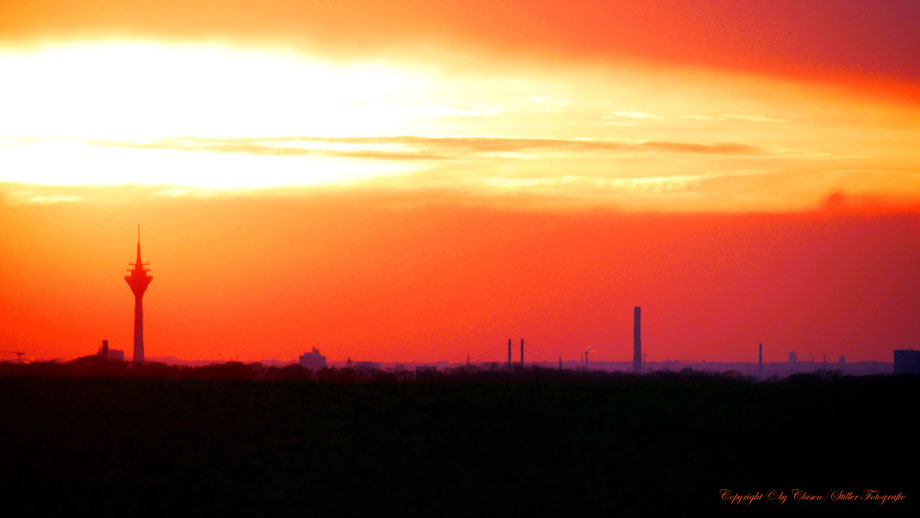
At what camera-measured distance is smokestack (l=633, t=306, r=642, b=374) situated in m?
185

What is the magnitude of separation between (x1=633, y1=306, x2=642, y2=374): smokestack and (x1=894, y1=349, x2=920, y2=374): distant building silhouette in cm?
6494

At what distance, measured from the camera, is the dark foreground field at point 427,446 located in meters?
30.9

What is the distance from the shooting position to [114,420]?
39156 mm

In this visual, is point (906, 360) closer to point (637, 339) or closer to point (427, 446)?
point (637, 339)

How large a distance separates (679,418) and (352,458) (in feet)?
40.3

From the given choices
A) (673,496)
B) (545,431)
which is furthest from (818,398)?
(673,496)

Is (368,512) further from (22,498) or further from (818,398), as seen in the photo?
(818,398)

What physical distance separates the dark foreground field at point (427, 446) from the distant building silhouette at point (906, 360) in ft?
228

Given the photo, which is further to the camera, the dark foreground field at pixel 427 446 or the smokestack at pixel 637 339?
the smokestack at pixel 637 339

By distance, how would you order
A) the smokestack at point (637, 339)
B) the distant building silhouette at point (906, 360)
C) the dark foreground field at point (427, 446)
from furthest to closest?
the smokestack at point (637, 339) → the distant building silhouette at point (906, 360) → the dark foreground field at point (427, 446)

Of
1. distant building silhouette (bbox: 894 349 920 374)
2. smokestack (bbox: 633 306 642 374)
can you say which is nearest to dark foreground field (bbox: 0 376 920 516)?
distant building silhouette (bbox: 894 349 920 374)

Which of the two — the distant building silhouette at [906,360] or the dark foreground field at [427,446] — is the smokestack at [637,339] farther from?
the dark foreground field at [427,446]

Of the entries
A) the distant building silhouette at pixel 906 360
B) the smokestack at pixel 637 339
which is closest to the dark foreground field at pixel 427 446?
the distant building silhouette at pixel 906 360

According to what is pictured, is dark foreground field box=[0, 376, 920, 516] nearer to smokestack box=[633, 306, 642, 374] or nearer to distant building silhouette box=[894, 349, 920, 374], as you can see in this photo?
Result: distant building silhouette box=[894, 349, 920, 374]
